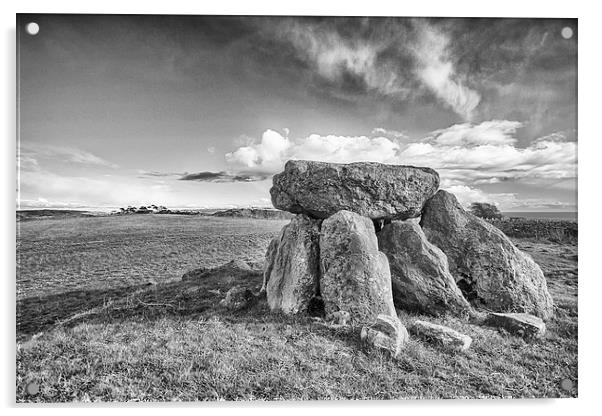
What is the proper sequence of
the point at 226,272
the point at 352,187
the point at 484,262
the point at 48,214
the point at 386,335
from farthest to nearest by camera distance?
the point at 226,272, the point at 484,262, the point at 352,187, the point at 48,214, the point at 386,335

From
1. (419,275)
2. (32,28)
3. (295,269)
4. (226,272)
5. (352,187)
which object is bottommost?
(226,272)

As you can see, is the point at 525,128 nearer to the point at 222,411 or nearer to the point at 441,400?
the point at 441,400

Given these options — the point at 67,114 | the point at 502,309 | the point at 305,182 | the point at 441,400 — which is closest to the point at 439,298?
the point at 502,309

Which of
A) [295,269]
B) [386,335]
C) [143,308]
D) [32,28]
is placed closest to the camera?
[386,335]

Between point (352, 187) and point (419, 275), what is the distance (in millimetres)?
2628

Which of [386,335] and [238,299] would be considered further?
[238,299]

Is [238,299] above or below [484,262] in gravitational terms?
below

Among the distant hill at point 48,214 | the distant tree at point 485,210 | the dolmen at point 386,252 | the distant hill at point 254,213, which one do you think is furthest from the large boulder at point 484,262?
the distant hill at point 48,214

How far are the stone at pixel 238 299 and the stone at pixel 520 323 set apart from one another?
5460mm

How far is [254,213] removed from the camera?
31.9ft

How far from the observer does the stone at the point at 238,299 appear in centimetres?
844

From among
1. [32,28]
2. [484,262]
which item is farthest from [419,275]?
[32,28]

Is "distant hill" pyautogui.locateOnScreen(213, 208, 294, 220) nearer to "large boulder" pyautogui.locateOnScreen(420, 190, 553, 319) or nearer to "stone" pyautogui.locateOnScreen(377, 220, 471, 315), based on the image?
"stone" pyautogui.locateOnScreen(377, 220, 471, 315)

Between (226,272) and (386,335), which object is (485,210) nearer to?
(386,335)
